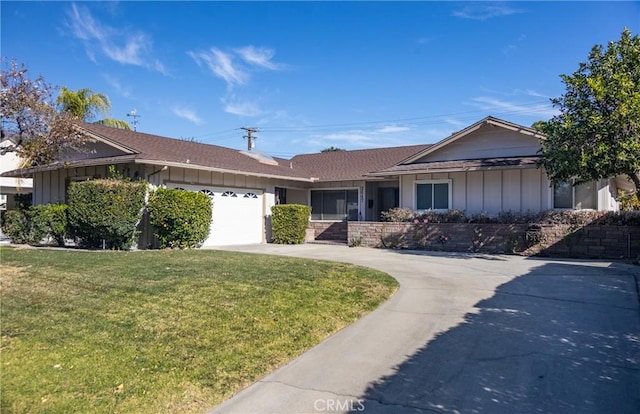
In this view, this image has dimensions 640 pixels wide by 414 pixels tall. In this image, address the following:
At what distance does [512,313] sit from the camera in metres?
7.04

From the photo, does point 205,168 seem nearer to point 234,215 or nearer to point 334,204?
point 234,215

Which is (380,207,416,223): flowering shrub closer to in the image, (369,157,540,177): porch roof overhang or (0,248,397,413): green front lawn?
(369,157,540,177): porch roof overhang

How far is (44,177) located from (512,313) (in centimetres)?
1969

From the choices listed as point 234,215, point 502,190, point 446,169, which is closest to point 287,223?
point 234,215

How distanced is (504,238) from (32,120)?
16.0 metres

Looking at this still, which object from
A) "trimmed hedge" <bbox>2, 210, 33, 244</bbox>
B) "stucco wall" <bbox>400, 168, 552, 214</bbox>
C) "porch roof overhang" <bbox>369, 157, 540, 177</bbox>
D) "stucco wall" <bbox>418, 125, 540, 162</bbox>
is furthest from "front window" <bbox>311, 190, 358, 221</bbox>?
"trimmed hedge" <bbox>2, 210, 33, 244</bbox>

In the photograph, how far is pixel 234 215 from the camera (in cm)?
1908

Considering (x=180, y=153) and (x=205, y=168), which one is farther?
(x=180, y=153)

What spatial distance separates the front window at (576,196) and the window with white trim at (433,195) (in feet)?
12.5

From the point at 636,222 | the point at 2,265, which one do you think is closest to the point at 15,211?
the point at 2,265

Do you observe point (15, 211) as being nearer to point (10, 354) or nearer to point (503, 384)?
point (10, 354)

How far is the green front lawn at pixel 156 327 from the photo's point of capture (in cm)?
435

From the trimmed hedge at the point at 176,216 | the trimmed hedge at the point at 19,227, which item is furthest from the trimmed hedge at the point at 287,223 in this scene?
the trimmed hedge at the point at 19,227

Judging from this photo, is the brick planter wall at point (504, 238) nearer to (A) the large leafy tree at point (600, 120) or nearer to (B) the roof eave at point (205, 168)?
(A) the large leafy tree at point (600, 120)
